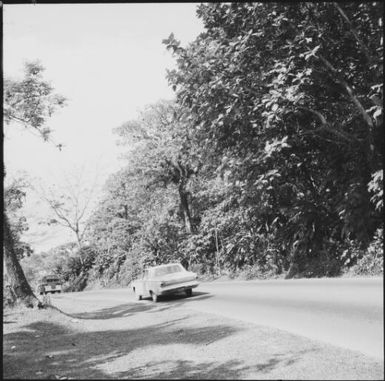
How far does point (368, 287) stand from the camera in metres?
12.3

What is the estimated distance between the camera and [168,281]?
1669cm

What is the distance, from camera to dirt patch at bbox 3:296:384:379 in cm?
541

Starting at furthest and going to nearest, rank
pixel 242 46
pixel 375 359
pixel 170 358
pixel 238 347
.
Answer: pixel 242 46 < pixel 238 347 < pixel 170 358 < pixel 375 359

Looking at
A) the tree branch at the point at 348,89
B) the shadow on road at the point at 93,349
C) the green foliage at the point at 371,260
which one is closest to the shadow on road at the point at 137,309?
the shadow on road at the point at 93,349

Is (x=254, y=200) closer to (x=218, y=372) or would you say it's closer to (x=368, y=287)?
(x=368, y=287)

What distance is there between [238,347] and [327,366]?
6.26ft

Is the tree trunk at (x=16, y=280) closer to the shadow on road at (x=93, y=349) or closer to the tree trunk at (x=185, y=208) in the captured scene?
the shadow on road at (x=93, y=349)

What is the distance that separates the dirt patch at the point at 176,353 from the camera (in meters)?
5.41

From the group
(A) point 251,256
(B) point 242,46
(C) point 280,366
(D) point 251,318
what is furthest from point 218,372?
(A) point 251,256

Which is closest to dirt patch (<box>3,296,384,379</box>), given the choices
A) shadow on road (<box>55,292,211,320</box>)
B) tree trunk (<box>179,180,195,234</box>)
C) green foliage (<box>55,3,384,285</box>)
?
shadow on road (<box>55,292,211,320</box>)

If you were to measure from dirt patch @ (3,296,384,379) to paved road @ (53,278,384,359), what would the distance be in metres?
0.68

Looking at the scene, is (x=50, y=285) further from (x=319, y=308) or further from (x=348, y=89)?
(x=348, y=89)

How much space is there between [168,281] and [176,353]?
977 centimetres

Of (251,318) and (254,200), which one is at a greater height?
(254,200)
